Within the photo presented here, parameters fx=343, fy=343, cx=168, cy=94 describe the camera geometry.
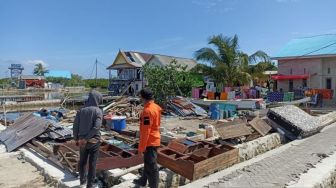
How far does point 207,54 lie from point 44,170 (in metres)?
24.7

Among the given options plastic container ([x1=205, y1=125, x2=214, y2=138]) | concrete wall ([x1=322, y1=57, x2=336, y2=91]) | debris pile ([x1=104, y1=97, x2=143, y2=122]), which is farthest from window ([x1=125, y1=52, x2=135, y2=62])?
plastic container ([x1=205, y1=125, x2=214, y2=138])

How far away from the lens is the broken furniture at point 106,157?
23.5ft

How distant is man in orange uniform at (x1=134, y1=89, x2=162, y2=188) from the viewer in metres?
5.77

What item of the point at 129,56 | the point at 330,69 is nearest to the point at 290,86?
the point at 330,69

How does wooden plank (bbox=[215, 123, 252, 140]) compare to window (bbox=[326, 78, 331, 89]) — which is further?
window (bbox=[326, 78, 331, 89])

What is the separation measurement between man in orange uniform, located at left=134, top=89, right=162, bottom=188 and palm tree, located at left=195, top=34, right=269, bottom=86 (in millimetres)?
25455

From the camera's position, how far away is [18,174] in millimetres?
8820

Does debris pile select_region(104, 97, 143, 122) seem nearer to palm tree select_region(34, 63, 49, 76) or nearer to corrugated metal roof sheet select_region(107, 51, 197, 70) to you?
corrugated metal roof sheet select_region(107, 51, 197, 70)

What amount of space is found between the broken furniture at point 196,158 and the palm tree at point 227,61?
22.9 meters

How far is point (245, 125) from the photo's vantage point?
1108 centimetres

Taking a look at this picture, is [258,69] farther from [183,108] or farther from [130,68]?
[130,68]

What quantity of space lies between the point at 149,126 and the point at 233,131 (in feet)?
17.2

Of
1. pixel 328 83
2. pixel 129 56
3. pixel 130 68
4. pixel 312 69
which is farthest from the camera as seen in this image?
pixel 129 56

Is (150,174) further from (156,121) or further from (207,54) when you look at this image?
(207,54)
